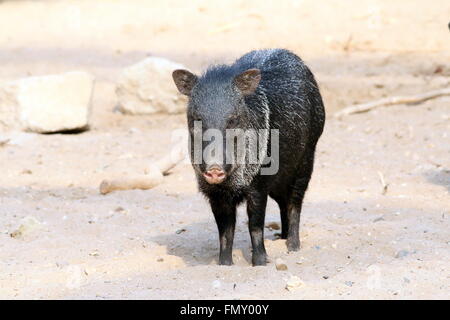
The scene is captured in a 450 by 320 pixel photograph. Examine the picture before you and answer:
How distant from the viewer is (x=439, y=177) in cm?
726

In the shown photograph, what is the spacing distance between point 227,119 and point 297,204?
1.17m

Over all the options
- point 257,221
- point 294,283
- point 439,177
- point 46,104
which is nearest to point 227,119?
point 257,221

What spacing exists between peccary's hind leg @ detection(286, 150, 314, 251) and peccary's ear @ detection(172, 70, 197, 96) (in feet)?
3.50

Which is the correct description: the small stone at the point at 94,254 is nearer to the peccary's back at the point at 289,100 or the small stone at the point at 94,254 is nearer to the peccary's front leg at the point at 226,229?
the peccary's front leg at the point at 226,229

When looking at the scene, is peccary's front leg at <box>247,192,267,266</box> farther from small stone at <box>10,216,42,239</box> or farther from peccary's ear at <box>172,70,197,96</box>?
small stone at <box>10,216,42,239</box>

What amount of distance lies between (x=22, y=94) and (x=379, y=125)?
3.86m

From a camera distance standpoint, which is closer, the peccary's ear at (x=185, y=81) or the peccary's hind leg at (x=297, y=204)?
the peccary's ear at (x=185, y=81)

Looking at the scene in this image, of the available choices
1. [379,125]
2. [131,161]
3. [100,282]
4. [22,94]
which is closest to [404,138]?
[379,125]

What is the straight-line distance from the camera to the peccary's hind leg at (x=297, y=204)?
550 centimetres

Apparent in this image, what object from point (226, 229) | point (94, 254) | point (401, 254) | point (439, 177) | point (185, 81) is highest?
point (185, 81)

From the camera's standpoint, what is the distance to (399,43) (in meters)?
12.3

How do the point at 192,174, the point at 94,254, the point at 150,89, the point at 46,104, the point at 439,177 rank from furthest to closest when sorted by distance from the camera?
the point at 150,89
the point at 46,104
the point at 192,174
the point at 439,177
the point at 94,254

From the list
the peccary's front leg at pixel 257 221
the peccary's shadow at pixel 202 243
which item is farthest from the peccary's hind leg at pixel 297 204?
the peccary's front leg at pixel 257 221

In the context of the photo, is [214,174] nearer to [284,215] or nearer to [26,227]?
[284,215]
